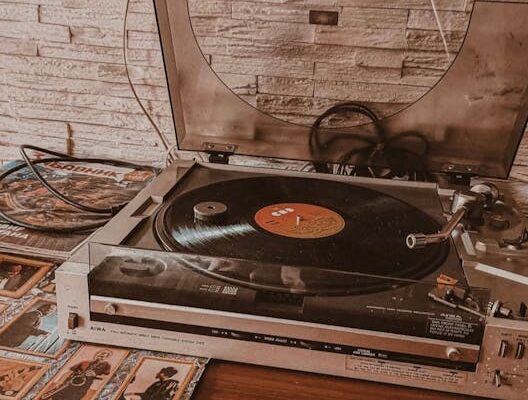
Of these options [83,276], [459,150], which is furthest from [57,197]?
[459,150]

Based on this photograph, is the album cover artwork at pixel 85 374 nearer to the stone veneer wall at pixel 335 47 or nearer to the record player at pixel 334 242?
the record player at pixel 334 242

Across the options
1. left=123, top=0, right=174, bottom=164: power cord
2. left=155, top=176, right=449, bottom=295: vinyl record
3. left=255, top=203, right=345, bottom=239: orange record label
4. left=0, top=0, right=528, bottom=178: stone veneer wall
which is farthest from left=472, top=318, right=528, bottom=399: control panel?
left=123, top=0, right=174, bottom=164: power cord

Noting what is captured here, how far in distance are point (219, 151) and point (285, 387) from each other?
56 cm

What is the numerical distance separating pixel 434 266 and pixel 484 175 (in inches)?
15.5

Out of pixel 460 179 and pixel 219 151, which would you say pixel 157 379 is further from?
pixel 460 179

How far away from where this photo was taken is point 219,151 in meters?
1.21

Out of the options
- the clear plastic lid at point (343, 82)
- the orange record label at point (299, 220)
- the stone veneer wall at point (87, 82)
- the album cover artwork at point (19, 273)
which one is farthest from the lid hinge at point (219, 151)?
the album cover artwork at point (19, 273)

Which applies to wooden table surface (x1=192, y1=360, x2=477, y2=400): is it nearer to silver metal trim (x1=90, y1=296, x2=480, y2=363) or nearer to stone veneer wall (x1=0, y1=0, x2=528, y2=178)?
silver metal trim (x1=90, y1=296, x2=480, y2=363)

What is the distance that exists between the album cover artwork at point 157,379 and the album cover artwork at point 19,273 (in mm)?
270

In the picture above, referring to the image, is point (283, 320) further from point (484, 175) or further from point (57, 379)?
point (484, 175)

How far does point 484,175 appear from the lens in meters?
1.15

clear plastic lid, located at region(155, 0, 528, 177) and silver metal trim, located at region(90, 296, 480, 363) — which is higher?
clear plastic lid, located at region(155, 0, 528, 177)

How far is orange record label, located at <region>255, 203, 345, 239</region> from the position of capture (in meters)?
0.91

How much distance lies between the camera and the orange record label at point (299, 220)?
912 millimetres
